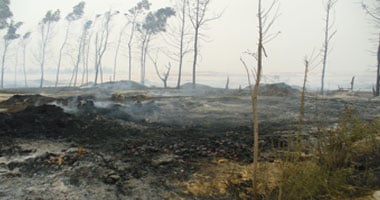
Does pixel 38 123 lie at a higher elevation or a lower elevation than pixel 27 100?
lower

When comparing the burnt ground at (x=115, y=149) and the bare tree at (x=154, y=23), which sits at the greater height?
the bare tree at (x=154, y=23)

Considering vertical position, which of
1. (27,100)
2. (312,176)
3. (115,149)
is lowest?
(115,149)

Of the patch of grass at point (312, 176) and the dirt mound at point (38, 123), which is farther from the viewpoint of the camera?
the dirt mound at point (38, 123)

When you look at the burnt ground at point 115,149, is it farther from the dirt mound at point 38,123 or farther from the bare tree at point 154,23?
the bare tree at point 154,23

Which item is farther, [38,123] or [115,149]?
[38,123]

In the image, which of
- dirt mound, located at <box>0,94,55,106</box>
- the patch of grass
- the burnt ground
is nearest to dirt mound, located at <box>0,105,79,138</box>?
the burnt ground

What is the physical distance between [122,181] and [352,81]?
31.7 metres

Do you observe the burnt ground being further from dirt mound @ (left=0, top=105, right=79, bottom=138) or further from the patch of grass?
the patch of grass

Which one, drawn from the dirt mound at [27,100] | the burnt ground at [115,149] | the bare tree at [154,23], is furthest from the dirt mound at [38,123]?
the bare tree at [154,23]

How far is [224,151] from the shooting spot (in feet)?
22.1

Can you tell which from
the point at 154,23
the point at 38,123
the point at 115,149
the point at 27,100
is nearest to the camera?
the point at 115,149

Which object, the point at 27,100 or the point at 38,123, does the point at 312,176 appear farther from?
the point at 27,100

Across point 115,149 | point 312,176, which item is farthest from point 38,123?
point 312,176

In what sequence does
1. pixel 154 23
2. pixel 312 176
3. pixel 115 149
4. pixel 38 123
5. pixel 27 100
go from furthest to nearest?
pixel 154 23 → pixel 27 100 → pixel 38 123 → pixel 115 149 → pixel 312 176
